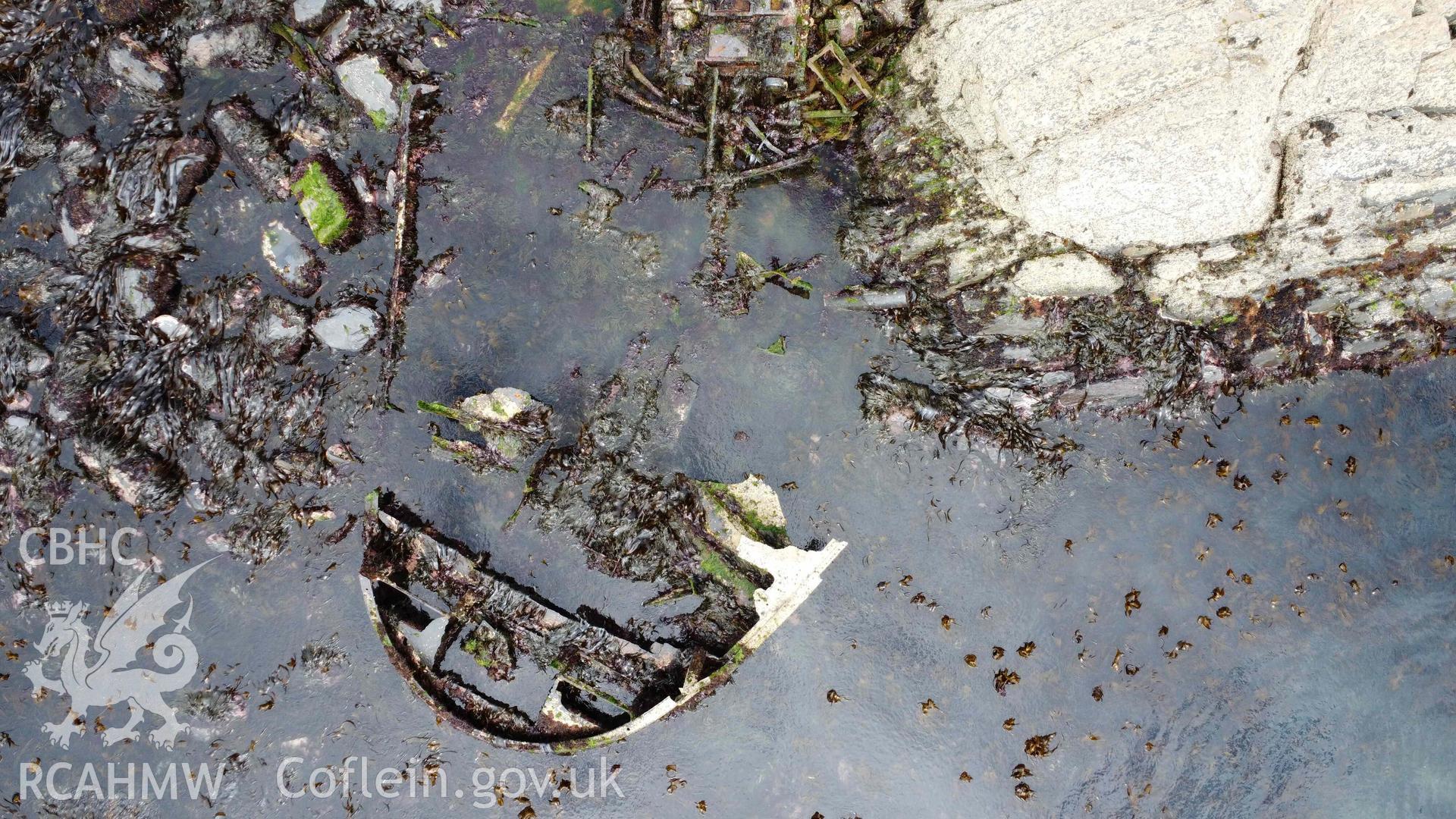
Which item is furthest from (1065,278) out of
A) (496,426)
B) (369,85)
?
(369,85)

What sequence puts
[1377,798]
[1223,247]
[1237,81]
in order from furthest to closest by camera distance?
[1377,798] → [1223,247] → [1237,81]

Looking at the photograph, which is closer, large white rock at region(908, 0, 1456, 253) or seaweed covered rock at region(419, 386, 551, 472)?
large white rock at region(908, 0, 1456, 253)

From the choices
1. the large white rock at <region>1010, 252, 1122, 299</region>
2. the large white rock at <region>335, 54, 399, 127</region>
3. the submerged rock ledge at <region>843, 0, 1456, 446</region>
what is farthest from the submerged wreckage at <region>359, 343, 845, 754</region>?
the large white rock at <region>1010, 252, 1122, 299</region>

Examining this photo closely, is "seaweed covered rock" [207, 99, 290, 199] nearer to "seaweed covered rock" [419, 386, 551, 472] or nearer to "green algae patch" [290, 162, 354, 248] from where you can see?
"green algae patch" [290, 162, 354, 248]

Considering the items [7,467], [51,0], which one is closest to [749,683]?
[7,467]

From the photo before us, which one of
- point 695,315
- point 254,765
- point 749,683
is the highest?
point 695,315

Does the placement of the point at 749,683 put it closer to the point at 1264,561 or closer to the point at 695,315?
the point at 695,315

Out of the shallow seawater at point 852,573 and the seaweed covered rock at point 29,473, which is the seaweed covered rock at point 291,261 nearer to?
the shallow seawater at point 852,573

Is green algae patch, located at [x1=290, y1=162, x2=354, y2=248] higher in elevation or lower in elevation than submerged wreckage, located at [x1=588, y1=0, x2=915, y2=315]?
lower
